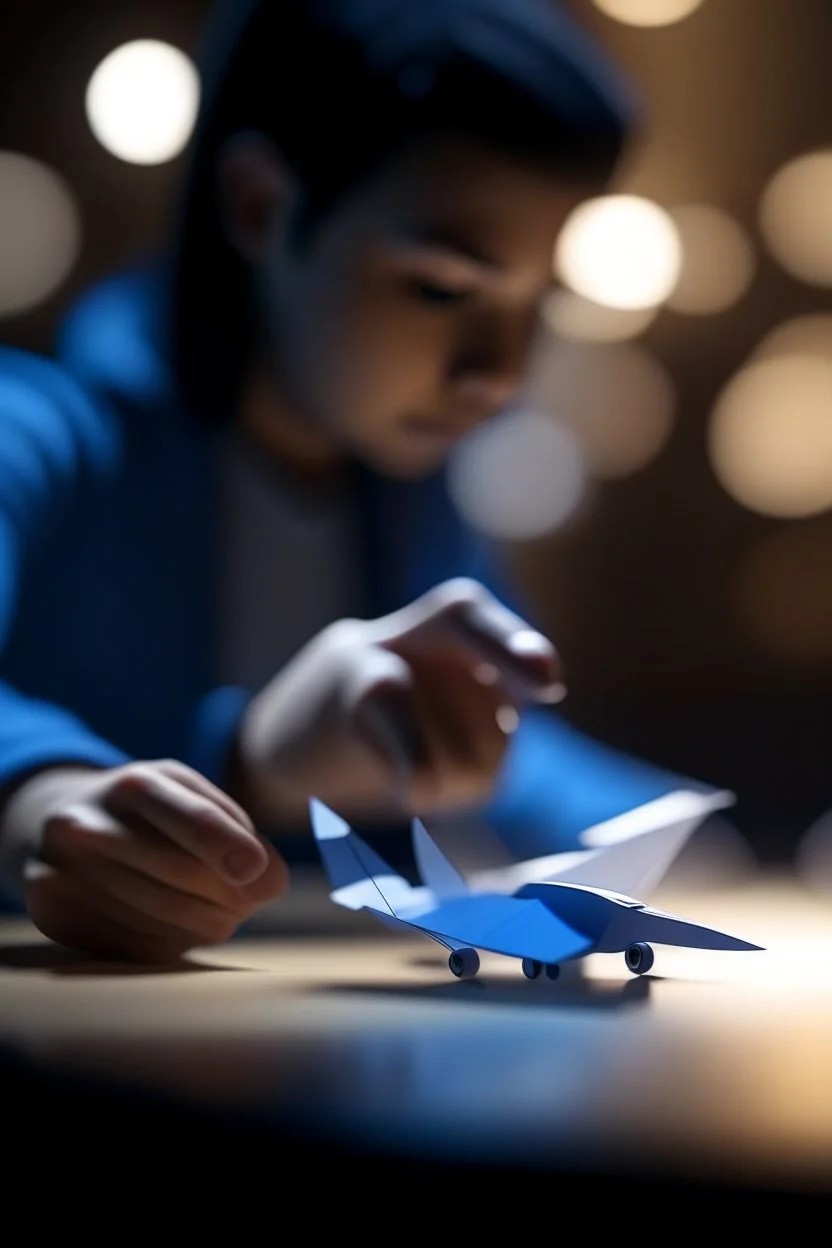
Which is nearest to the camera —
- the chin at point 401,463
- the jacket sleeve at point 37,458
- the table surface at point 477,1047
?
the table surface at point 477,1047

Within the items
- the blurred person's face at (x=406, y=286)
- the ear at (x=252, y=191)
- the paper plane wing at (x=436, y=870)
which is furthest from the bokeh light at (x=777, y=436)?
the paper plane wing at (x=436, y=870)

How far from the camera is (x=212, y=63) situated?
72 centimetres

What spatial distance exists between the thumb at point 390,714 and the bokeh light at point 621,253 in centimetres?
31

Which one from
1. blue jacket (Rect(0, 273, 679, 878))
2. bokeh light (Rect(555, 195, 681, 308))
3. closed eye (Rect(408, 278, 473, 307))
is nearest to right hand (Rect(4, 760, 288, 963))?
blue jacket (Rect(0, 273, 679, 878))

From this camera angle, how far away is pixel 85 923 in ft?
1.51

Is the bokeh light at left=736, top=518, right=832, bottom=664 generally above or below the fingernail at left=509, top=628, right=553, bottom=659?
below

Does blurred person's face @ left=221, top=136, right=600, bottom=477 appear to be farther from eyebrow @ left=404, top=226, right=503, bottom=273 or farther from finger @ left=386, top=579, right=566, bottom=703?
finger @ left=386, top=579, right=566, bottom=703

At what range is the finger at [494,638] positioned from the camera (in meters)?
0.52

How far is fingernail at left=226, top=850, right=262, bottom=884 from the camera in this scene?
1.41 ft

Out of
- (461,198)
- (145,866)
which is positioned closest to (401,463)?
(461,198)

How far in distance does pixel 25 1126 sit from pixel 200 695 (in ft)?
1.45

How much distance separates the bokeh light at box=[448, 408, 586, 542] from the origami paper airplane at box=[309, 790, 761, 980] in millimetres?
301

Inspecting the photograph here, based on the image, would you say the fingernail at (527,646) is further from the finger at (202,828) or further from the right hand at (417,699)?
the finger at (202,828)

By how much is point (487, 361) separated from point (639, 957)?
0.36 meters
